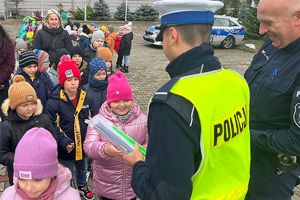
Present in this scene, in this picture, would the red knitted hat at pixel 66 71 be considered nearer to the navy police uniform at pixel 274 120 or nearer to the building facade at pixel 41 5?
the navy police uniform at pixel 274 120

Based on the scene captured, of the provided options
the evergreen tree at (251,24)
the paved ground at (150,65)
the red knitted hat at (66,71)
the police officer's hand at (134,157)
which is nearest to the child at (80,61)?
the red knitted hat at (66,71)

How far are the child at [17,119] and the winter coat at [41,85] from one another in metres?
1.16

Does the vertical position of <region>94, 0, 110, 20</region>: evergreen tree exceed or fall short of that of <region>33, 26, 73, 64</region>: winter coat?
it falls short

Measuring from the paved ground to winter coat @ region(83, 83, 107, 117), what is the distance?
131 inches

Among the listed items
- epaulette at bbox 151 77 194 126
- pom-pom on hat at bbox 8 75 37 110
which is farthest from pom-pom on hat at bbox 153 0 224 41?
pom-pom on hat at bbox 8 75 37 110

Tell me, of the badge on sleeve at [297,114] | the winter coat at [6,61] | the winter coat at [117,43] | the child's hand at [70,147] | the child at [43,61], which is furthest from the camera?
the winter coat at [117,43]

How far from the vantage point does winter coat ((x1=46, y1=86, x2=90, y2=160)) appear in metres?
4.03

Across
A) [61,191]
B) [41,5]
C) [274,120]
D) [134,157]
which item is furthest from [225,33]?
[41,5]

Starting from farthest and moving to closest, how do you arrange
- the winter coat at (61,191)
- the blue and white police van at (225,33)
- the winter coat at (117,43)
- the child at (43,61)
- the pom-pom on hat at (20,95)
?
1. the blue and white police van at (225,33)
2. the winter coat at (117,43)
3. the child at (43,61)
4. the pom-pom on hat at (20,95)
5. the winter coat at (61,191)

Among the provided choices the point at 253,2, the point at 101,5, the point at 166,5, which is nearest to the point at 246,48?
the point at 253,2

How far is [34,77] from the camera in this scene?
4.83 metres

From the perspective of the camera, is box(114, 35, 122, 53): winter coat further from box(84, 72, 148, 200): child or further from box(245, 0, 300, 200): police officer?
box(245, 0, 300, 200): police officer

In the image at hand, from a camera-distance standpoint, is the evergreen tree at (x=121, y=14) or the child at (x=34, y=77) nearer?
the child at (x=34, y=77)

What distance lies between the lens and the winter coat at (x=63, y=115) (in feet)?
13.2
